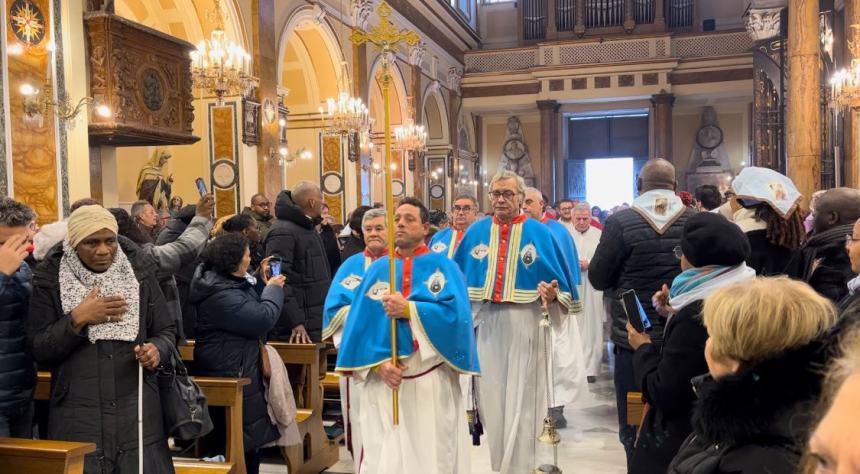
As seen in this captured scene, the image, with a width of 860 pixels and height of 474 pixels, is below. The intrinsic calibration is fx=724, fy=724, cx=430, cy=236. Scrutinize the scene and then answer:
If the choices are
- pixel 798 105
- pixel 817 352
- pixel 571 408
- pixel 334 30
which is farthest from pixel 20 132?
pixel 798 105

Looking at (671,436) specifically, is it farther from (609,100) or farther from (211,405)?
(609,100)

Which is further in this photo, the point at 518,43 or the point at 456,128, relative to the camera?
the point at 518,43

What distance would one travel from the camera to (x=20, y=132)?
6859 mm

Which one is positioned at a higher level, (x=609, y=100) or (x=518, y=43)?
(x=518, y=43)

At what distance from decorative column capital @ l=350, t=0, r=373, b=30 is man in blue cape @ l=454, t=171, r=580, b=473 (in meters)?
10.6

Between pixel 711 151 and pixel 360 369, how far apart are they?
22505mm

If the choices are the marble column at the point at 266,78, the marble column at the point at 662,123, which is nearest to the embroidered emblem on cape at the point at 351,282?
the marble column at the point at 266,78

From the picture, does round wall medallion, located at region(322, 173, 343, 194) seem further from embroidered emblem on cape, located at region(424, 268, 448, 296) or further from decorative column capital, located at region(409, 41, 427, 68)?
embroidered emblem on cape, located at region(424, 268, 448, 296)

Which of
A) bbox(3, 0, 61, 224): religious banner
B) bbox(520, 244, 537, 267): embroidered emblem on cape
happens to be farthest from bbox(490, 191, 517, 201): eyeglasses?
bbox(3, 0, 61, 224): religious banner

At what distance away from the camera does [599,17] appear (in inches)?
907

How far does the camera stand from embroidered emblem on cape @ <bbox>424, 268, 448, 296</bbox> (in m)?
3.71

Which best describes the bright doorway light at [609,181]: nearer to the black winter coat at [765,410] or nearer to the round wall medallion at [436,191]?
the round wall medallion at [436,191]

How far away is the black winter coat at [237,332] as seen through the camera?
4008 mm

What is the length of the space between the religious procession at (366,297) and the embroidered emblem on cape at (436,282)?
0.03 ft
